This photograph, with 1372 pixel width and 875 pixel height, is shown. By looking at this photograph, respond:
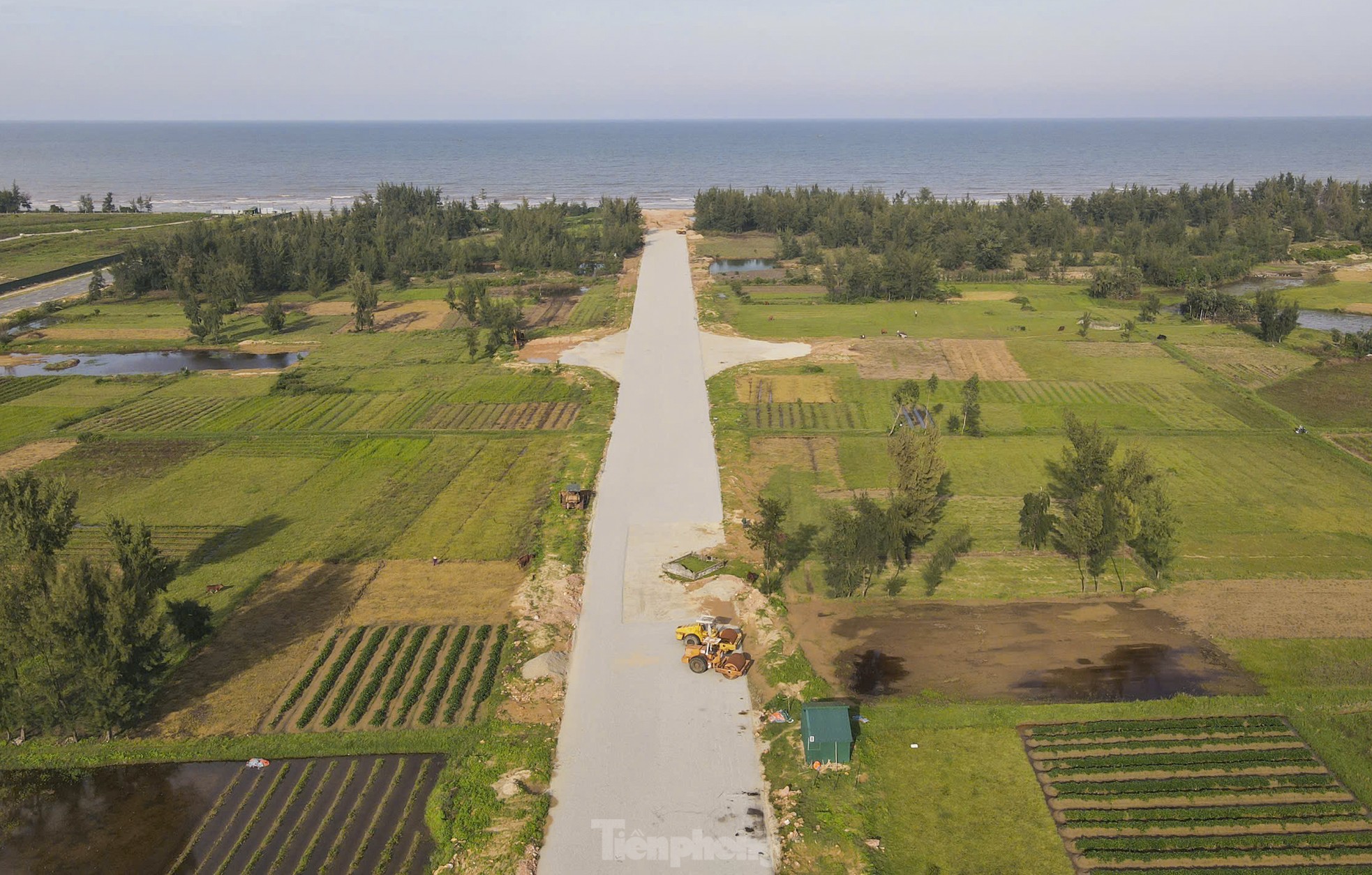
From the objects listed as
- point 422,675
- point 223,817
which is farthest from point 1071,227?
point 223,817

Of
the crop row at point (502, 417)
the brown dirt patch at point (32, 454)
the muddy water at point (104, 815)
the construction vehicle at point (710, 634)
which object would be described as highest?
the crop row at point (502, 417)

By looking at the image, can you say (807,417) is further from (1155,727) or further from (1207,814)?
(1207,814)

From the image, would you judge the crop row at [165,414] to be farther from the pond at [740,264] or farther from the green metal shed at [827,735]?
the pond at [740,264]

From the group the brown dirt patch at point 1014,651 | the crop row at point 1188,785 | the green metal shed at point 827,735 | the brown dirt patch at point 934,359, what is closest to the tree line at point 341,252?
the brown dirt patch at point 934,359

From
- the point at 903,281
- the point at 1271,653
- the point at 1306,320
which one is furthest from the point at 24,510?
the point at 1306,320

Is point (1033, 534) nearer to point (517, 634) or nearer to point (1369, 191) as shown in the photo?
point (517, 634)

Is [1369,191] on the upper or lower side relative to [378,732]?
upper
